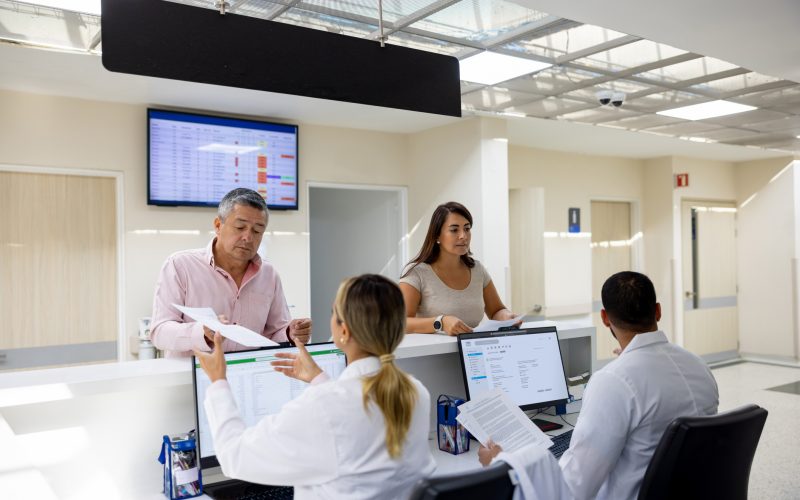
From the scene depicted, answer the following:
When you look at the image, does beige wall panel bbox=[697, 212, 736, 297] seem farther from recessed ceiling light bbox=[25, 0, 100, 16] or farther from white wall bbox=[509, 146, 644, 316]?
recessed ceiling light bbox=[25, 0, 100, 16]

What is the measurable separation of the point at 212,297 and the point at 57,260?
3.05 m

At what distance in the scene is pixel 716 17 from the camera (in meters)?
3.07

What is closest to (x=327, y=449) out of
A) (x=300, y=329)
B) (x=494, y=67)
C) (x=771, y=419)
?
(x=300, y=329)

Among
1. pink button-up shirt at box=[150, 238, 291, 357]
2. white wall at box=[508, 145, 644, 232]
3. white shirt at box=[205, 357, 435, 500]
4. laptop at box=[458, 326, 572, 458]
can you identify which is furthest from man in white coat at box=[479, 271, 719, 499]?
white wall at box=[508, 145, 644, 232]

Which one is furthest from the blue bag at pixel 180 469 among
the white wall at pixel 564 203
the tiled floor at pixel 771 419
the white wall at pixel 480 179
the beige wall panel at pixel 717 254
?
the beige wall panel at pixel 717 254

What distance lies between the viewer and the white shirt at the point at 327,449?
128cm

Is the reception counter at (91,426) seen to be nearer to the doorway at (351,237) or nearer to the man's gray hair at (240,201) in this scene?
the man's gray hair at (240,201)

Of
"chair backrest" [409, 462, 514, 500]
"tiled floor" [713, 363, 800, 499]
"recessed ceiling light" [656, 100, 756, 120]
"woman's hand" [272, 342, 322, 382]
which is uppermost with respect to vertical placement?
"recessed ceiling light" [656, 100, 756, 120]

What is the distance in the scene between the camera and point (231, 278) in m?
2.26

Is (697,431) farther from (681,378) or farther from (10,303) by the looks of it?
(10,303)

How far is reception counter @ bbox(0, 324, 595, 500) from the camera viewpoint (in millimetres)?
1629

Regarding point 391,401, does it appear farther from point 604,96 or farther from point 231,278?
point 604,96

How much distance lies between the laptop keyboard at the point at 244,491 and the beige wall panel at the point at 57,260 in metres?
3.48

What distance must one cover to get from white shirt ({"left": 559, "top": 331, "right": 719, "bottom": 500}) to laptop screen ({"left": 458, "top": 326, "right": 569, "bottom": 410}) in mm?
531
